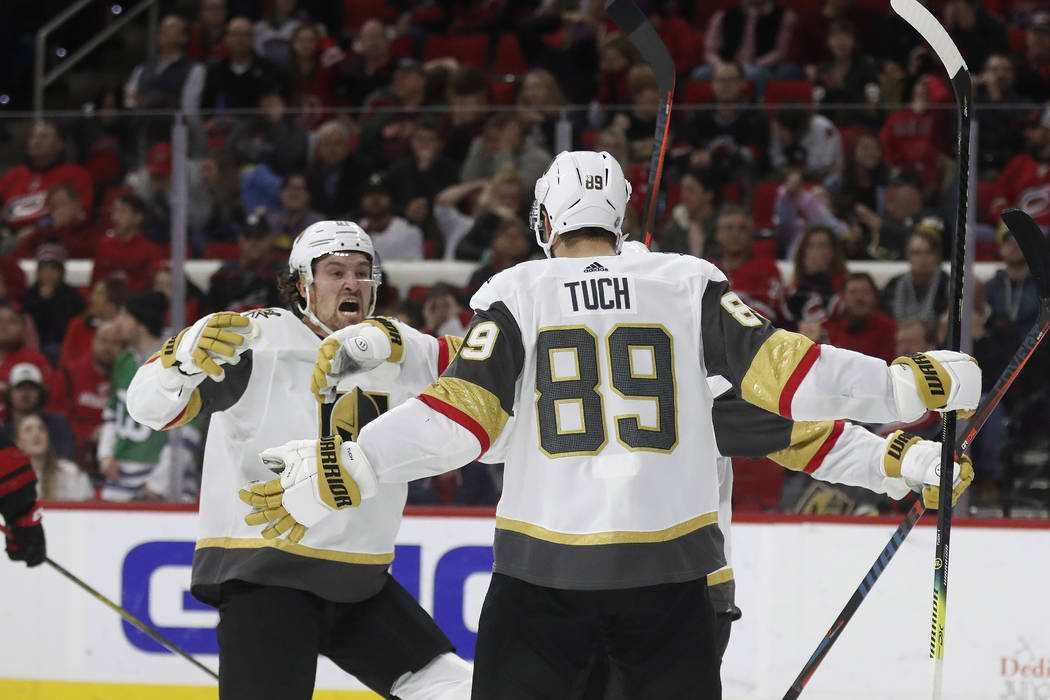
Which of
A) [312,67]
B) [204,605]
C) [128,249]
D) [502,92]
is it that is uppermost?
[312,67]

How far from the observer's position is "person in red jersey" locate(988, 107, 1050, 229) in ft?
16.9

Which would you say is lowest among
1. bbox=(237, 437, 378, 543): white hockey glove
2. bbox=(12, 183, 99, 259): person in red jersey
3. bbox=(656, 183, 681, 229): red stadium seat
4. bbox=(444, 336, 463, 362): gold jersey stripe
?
bbox=(237, 437, 378, 543): white hockey glove

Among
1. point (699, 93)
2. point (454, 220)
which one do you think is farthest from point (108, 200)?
point (699, 93)

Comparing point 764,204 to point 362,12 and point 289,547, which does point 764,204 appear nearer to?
point 289,547

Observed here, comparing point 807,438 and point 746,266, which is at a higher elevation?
point 746,266

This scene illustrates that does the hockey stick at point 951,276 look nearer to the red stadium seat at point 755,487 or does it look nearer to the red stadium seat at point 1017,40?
the red stadium seat at point 755,487

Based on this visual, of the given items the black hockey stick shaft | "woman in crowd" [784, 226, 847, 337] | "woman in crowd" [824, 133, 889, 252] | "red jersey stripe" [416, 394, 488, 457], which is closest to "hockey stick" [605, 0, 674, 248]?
the black hockey stick shaft

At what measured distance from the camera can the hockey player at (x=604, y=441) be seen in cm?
253

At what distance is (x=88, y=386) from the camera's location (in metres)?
5.47

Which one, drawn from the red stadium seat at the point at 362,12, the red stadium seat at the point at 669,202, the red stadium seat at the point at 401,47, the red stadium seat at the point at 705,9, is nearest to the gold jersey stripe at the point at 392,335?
the red stadium seat at the point at 669,202

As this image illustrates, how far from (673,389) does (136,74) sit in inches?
245

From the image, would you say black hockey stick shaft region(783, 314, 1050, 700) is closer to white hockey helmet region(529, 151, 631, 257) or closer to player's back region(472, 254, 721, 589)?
player's back region(472, 254, 721, 589)

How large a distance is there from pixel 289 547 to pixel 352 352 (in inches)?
18.8

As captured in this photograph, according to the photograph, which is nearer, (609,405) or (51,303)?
(609,405)
